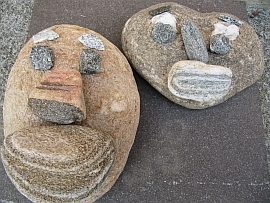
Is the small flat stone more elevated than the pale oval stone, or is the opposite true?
the small flat stone

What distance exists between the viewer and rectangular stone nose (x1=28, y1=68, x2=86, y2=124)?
0.96m

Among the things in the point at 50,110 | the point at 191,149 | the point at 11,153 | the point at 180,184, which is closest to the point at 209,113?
the point at 191,149

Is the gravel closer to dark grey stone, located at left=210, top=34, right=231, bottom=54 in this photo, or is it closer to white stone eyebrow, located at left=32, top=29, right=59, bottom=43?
dark grey stone, located at left=210, top=34, right=231, bottom=54

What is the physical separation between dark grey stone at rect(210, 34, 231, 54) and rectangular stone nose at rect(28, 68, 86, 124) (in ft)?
1.60

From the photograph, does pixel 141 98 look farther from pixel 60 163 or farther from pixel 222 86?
pixel 60 163

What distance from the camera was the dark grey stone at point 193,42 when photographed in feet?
4.01

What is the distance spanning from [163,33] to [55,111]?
49cm

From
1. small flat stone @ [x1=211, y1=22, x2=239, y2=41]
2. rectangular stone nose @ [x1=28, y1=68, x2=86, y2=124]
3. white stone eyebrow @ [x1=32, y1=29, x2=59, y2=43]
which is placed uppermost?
white stone eyebrow @ [x1=32, y1=29, x2=59, y2=43]

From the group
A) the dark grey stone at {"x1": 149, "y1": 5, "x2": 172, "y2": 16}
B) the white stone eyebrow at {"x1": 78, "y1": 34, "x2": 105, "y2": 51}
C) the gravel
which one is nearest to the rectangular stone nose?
the white stone eyebrow at {"x1": 78, "y1": 34, "x2": 105, "y2": 51}

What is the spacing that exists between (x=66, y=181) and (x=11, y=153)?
148mm

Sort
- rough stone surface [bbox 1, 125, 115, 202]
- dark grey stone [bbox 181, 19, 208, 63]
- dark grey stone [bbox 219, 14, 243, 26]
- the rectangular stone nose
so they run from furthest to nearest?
dark grey stone [bbox 219, 14, 243, 26] < dark grey stone [bbox 181, 19, 208, 63] < the rectangular stone nose < rough stone surface [bbox 1, 125, 115, 202]

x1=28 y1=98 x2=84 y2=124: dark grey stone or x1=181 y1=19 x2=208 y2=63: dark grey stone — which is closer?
x1=28 y1=98 x2=84 y2=124: dark grey stone

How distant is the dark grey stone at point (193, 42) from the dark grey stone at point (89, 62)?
303 mm

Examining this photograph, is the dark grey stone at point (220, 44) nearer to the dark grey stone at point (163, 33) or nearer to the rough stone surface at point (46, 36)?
the dark grey stone at point (163, 33)
